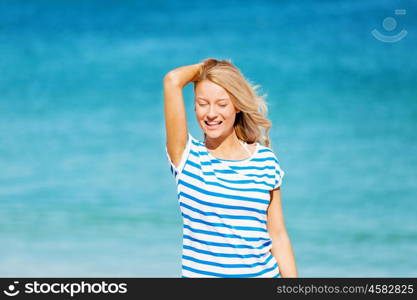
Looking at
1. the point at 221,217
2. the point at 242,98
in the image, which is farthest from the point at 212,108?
the point at 221,217

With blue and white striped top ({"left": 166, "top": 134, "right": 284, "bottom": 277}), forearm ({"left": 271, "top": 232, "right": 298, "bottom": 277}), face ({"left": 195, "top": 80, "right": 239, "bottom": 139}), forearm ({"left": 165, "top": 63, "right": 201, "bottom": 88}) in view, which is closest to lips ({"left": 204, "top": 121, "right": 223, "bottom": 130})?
face ({"left": 195, "top": 80, "right": 239, "bottom": 139})

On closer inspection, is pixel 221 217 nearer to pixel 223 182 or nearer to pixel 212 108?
pixel 223 182

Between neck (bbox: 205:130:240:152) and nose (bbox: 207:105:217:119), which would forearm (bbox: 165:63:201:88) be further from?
neck (bbox: 205:130:240:152)

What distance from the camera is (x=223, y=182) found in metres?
2.45

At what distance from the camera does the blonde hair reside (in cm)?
252

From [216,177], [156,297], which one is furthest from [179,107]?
[156,297]

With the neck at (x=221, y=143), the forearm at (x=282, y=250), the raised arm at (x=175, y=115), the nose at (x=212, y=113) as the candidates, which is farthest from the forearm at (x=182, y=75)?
the forearm at (x=282, y=250)

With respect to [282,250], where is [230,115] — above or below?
above

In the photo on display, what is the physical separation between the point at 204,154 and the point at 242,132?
296mm

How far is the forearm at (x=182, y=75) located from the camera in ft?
8.10

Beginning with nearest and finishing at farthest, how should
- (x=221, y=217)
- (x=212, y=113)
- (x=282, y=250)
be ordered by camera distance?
(x=221, y=217) → (x=212, y=113) → (x=282, y=250)

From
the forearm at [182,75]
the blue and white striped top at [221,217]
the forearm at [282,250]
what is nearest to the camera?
the blue and white striped top at [221,217]

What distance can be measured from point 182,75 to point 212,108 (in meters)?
0.20

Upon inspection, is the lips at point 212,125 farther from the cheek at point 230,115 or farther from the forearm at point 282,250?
the forearm at point 282,250
